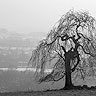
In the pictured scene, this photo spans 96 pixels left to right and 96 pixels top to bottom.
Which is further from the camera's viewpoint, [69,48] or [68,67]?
[69,48]

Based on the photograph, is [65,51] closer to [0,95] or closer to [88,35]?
[88,35]

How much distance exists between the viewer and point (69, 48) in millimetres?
19891

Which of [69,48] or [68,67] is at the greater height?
[69,48]

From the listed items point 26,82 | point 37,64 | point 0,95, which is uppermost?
point 37,64

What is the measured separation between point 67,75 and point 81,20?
4641 millimetres

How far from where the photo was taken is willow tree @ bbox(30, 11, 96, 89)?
18.5 m

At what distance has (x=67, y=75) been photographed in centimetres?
1830

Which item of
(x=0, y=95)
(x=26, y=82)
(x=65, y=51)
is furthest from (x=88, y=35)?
(x=26, y=82)

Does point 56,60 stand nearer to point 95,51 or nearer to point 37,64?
point 37,64

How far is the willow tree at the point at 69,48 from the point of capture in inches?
729

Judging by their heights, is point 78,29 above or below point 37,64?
above

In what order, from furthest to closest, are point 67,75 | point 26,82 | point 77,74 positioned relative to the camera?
point 26,82 → point 77,74 → point 67,75

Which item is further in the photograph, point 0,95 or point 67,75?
point 67,75

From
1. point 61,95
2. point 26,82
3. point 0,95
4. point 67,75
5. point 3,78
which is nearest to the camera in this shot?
point 61,95
